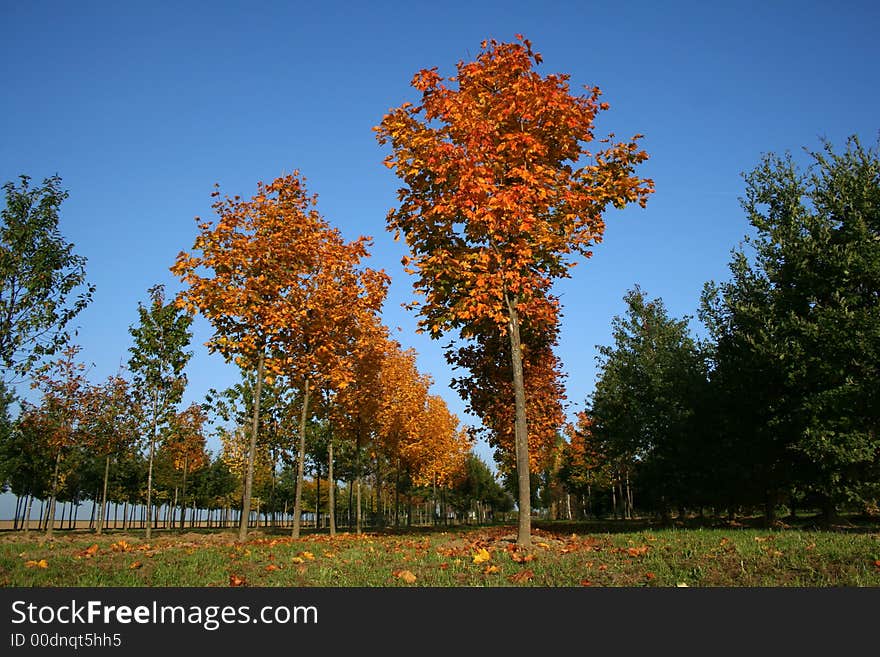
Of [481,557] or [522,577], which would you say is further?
[481,557]

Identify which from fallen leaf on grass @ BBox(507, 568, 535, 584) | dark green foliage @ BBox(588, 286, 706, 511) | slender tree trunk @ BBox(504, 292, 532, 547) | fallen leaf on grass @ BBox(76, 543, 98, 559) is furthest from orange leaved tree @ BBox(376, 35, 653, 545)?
dark green foliage @ BBox(588, 286, 706, 511)

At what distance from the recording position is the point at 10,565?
8492 millimetres

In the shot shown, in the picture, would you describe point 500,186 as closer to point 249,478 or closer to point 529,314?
point 529,314

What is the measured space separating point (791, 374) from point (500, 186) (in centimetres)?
1083

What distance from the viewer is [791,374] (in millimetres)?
16234

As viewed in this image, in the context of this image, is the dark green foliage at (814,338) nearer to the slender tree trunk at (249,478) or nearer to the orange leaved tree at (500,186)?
the orange leaved tree at (500,186)

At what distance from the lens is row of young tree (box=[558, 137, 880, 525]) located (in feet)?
51.7

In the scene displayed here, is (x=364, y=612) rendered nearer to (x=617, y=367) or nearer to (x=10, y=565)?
(x=10, y=565)

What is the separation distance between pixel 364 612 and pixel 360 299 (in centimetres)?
1402

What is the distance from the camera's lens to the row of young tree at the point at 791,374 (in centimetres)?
1576

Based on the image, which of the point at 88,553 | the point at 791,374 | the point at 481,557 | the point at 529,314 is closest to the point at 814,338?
the point at 791,374

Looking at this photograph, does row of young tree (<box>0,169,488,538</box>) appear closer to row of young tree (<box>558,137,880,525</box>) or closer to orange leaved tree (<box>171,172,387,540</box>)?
orange leaved tree (<box>171,172,387,540</box>)

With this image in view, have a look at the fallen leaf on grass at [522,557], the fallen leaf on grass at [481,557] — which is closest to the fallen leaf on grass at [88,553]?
the fallen leaf on grass at [481,557]

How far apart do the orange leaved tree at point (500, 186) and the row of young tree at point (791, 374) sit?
27.2 ft
